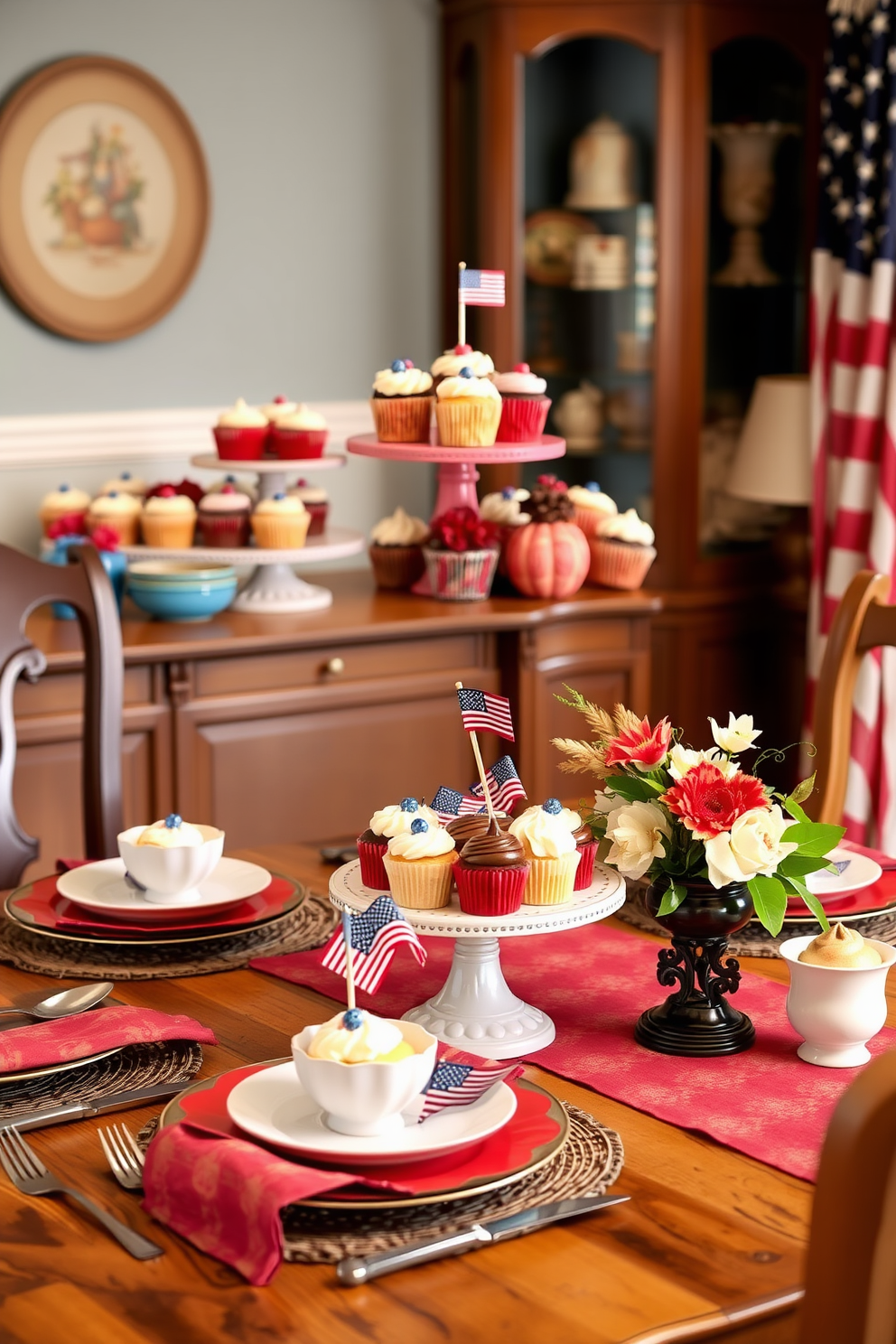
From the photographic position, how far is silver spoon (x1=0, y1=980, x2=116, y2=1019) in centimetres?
140

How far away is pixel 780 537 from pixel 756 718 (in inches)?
17.1

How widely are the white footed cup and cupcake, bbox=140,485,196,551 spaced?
1.92m

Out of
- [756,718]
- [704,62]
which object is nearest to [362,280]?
[704,62]

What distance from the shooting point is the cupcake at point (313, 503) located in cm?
319

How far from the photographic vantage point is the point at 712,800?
1329 millimetres

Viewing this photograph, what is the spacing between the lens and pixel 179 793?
9.51ft

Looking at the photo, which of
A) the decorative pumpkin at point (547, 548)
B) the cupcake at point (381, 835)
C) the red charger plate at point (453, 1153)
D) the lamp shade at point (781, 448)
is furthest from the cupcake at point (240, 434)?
the red charger plate at point (453, 1153)

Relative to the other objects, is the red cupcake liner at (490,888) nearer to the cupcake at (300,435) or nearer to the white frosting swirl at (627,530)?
the cupcake at (300,435)

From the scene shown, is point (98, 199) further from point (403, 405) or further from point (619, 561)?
point (619, 561)

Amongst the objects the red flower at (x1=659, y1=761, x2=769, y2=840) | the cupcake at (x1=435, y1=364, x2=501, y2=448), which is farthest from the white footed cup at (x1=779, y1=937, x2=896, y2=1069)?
the cupcake at (x1=435, y1=364, x2=501, y2=448)

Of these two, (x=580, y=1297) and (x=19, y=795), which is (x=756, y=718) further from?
(x=580, y=1297)

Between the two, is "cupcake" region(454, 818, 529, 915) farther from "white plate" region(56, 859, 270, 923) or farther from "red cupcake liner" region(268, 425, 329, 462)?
"red cupcake liner" region(268, 425, 329, 462)

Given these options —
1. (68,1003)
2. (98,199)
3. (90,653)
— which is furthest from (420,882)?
(98,199)

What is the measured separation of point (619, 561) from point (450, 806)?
1.91 metres
